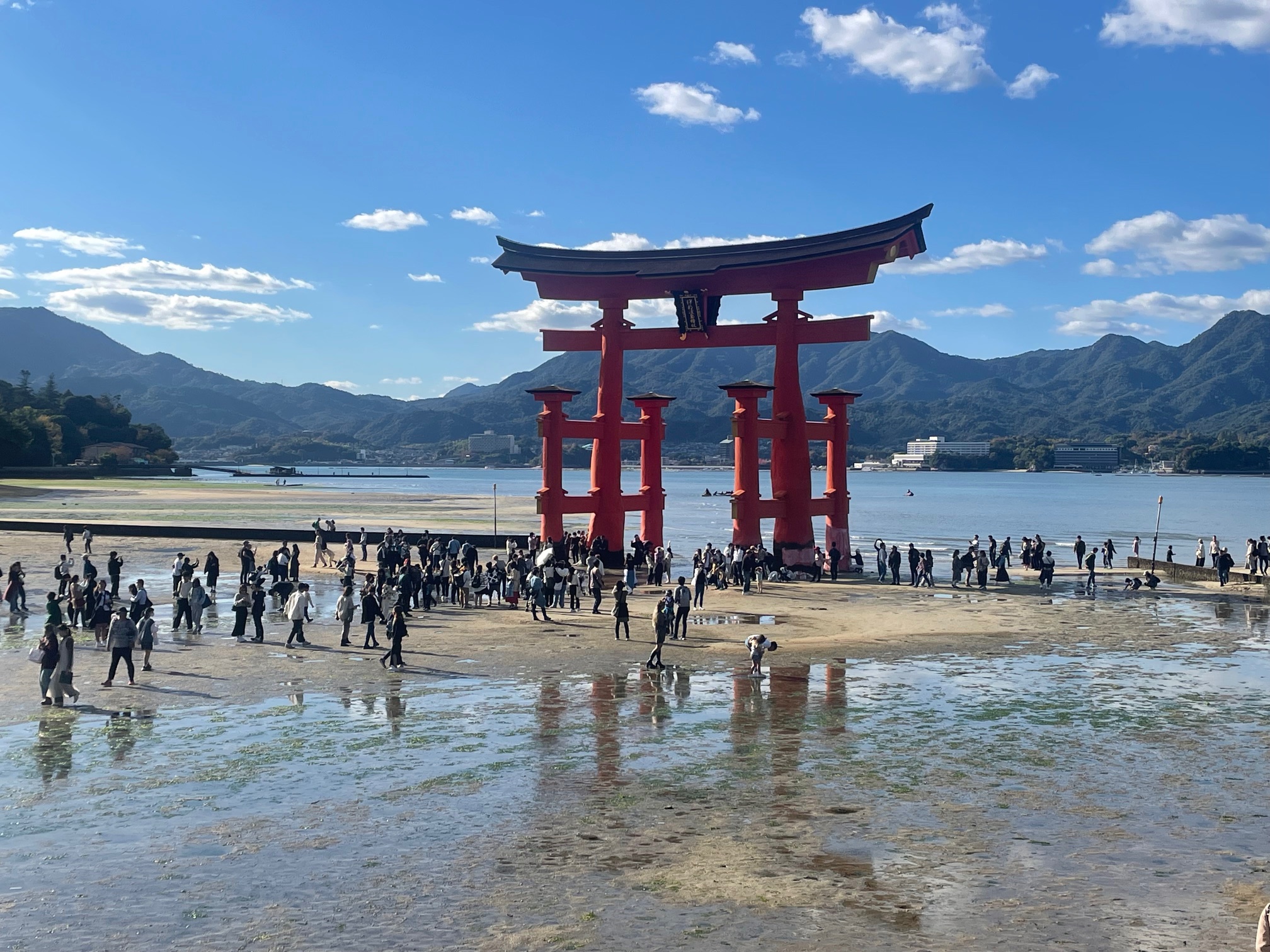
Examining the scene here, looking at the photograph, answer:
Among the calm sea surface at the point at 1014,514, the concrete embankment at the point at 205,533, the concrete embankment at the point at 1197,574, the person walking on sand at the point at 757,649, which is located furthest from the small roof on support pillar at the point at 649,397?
the person walking on sand at the point at 757,649

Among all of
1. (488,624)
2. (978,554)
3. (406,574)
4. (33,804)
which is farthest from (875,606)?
(33,804)

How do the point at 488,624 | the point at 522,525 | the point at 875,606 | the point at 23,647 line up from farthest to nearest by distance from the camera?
the point at 522,525 → the point at 875,606 → the point at 488,624 → the point at 23,647

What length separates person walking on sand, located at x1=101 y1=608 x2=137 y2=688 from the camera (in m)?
16.9

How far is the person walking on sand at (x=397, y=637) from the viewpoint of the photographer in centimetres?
1878

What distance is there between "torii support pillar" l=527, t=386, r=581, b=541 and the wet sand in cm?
1626

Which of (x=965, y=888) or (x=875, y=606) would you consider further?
(x=875, y=606)

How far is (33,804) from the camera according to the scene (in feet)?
36.3

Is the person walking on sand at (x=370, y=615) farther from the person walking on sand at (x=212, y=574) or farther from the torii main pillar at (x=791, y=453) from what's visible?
the torii main pillar at (x=791, y=453)

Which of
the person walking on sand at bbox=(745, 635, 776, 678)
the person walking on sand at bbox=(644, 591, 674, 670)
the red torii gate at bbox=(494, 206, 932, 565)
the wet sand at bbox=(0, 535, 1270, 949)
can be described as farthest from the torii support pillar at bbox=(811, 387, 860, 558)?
the person walking on sand at bbox=(745, 635, 776, 678)

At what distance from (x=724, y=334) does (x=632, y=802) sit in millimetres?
28632

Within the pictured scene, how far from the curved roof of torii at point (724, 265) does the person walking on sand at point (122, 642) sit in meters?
24.9

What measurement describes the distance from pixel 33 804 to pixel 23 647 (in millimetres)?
10911

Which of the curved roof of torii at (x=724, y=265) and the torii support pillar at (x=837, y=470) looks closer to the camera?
the curved roof of torii at (x=724, y=265)

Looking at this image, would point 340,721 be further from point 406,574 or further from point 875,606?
point 875,606
